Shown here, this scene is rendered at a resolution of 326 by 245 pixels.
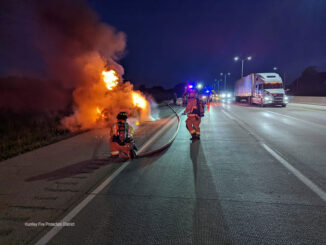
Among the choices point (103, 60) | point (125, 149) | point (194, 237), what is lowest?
point (194, 237)

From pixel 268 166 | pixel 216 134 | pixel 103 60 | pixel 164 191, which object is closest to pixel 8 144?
pixel 103 60

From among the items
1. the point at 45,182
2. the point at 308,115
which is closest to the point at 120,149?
the point at 45,182

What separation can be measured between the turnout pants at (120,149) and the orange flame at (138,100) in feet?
25.4

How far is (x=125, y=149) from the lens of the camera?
6.19 m

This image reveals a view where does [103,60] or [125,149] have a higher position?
[103,60]

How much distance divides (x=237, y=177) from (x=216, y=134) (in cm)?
522

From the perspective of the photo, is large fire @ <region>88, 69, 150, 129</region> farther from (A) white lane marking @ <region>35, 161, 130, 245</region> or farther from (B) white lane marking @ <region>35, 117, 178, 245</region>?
(A) white lane marking @ <region>35, 161, 130, 245</region>

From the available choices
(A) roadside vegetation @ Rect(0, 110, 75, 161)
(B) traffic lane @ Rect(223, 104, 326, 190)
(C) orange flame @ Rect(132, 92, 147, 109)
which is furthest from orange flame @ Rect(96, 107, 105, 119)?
(B) traffic lane @ Rect(223, 104, 326, 190)

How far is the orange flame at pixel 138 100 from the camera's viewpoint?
1404 centimetres

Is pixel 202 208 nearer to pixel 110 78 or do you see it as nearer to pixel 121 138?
pixel 121 138

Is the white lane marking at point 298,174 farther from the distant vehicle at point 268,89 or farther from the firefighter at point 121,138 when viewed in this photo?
the distant vehicle at point 268,89

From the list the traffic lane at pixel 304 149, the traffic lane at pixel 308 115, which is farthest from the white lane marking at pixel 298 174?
the traffic lane at pixel 308 115

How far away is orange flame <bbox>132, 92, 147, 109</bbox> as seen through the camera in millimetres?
14039

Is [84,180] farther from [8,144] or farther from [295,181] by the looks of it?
[8,144]
